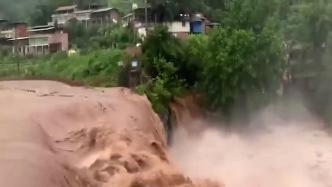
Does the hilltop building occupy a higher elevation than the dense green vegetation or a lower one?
higher

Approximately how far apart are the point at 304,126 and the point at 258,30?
5086 millimetres

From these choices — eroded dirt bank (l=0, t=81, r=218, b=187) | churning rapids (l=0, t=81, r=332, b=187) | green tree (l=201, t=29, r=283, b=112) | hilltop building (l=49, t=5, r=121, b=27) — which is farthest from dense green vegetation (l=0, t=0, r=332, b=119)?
hilltop building (l=49, t=5, r=121, b=27)

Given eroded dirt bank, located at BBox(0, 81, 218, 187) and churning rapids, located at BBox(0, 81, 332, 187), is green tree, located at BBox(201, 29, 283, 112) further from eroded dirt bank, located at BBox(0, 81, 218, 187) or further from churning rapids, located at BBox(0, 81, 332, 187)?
eroded dirt bank, located at BBox(0, 81, 218, 187)

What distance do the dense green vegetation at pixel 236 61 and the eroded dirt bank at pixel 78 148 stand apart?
11.8 m

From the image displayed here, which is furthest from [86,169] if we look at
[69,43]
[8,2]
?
[8,2]

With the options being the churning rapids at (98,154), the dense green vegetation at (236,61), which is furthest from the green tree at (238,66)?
the churning rapids at (98,154)

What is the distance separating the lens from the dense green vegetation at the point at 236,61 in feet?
86.3

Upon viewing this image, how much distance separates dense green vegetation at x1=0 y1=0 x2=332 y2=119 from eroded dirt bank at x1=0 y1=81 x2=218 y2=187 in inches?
465

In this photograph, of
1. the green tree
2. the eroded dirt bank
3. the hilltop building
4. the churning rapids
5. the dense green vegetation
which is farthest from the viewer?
the hilltop building

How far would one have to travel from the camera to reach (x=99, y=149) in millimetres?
9078

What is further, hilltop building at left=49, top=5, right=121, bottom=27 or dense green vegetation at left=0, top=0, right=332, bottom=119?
hilltop building at left=49, top=5, right=121, bottom=27

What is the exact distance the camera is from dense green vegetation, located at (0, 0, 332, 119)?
1035 inches

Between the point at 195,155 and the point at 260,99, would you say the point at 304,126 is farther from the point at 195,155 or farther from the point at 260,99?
the point at 195,155

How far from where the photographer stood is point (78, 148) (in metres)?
8.96
